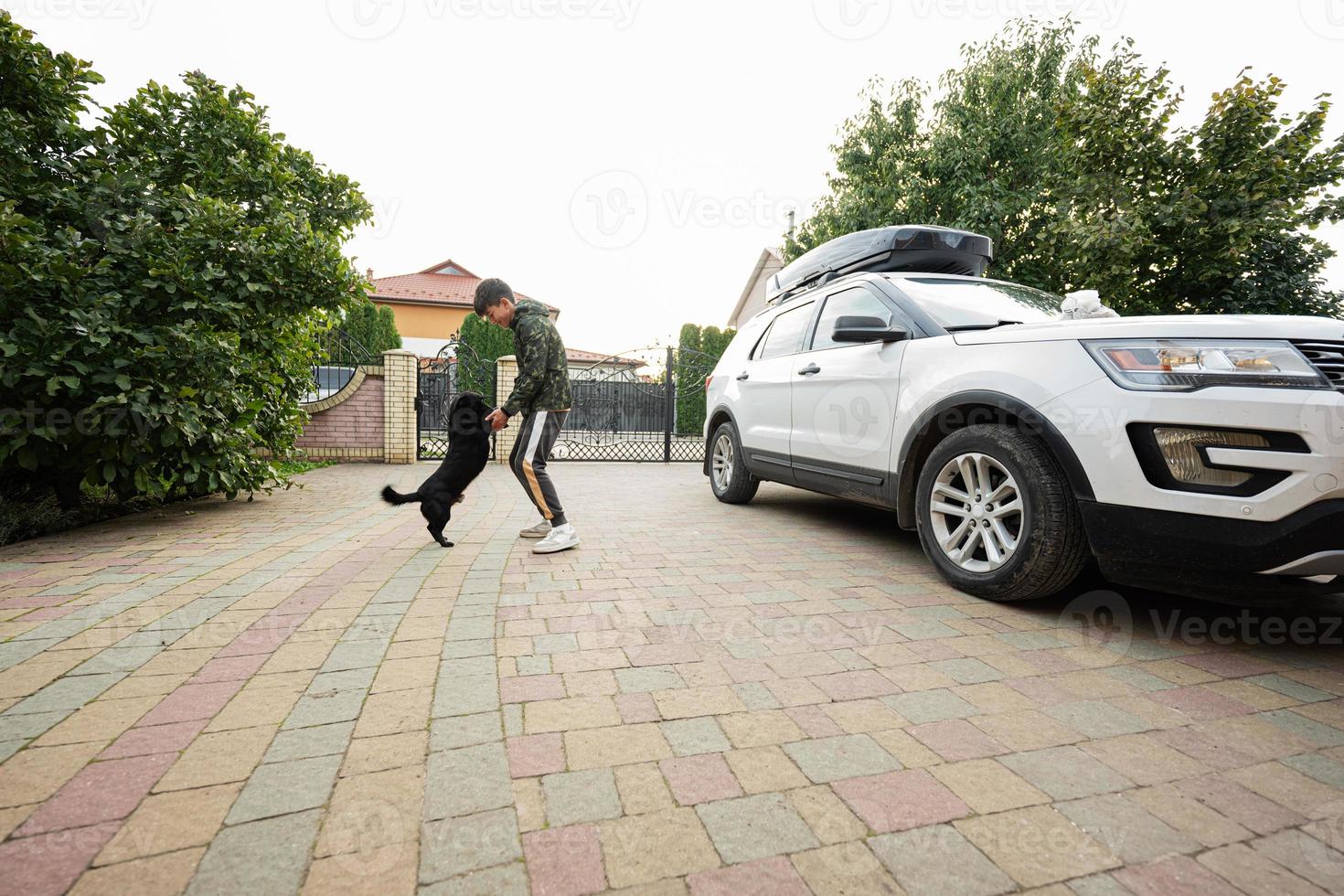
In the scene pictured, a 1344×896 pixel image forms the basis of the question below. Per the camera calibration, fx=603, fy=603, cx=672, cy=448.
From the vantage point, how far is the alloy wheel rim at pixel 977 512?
292cm

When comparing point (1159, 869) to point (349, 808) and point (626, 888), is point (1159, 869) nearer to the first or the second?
point (626, 888)

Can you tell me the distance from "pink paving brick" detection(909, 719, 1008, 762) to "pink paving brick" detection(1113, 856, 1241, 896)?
0.43 meters

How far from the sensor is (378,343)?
2209 cm

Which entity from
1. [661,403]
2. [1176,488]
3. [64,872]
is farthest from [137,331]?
[661,403]

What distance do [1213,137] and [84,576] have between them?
11618 millimetres

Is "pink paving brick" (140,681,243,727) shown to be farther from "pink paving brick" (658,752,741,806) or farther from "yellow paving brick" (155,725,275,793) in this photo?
"pink paving brick" (658,752,741,806)

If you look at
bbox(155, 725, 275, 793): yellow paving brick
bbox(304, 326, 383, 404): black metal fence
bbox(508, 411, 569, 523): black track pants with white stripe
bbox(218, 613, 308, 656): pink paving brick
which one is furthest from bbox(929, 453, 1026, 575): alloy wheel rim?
bbox(304, 326, 383, 404): black metal fence

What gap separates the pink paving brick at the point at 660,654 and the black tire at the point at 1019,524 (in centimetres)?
158

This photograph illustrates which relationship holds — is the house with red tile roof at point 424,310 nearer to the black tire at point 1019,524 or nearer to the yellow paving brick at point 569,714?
the black tire at point 1019,524

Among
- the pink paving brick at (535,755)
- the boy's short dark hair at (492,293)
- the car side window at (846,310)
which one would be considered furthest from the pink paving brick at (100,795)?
the car side window at (846,310)

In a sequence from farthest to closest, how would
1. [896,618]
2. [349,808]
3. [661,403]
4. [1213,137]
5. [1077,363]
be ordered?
[661,403], [1213,137], [896,618], [1077,363], [349,808]

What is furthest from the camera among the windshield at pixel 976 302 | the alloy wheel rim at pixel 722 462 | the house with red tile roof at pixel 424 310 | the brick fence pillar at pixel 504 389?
the house with red tile roof at pixel 424 310

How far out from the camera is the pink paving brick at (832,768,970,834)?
4.69ft

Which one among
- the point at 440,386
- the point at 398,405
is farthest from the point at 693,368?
the point at 398,405
